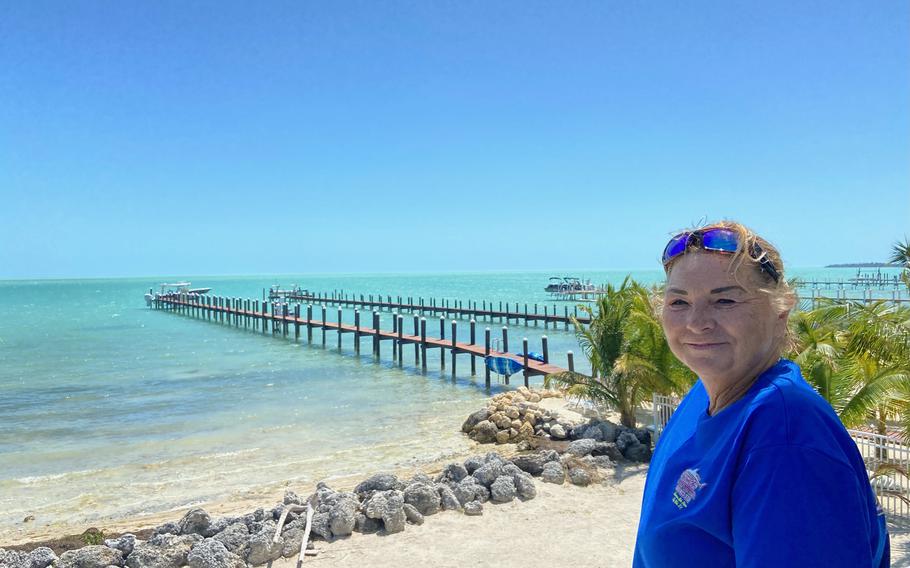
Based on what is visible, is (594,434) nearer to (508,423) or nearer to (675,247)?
(508,423)

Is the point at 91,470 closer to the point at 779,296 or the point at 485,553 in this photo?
the point at 485,553

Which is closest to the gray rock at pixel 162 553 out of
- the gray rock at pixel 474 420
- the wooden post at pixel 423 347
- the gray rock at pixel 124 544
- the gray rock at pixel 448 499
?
the gray rock at pixel 124 544

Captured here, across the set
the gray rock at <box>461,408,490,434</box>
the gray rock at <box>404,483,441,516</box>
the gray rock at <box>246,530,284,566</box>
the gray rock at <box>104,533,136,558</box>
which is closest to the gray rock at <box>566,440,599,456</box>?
the gray rock at <box>404,483,441,516</box>

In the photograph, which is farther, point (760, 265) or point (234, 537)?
point (234, 537)

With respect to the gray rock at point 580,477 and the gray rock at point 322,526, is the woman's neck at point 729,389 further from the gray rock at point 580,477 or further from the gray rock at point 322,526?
the gray rock at point 580,477

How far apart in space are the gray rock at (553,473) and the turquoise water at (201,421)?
401cm

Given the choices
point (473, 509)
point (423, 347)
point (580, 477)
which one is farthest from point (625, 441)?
point (423, 347)

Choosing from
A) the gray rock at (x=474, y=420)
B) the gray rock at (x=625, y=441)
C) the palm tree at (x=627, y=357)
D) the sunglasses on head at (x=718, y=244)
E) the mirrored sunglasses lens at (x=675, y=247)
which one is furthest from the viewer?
the gray rock at (x=474, y=420)

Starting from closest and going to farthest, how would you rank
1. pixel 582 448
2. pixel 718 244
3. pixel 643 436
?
pixel 718 244 → pixel 582 448 → pixel 643 436

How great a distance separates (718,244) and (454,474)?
8.56 meters

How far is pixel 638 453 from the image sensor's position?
1069 cm

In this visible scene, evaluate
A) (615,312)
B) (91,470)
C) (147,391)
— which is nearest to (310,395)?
(147,391)

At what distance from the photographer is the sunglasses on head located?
4.44ft

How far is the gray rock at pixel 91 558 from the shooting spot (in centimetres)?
697
